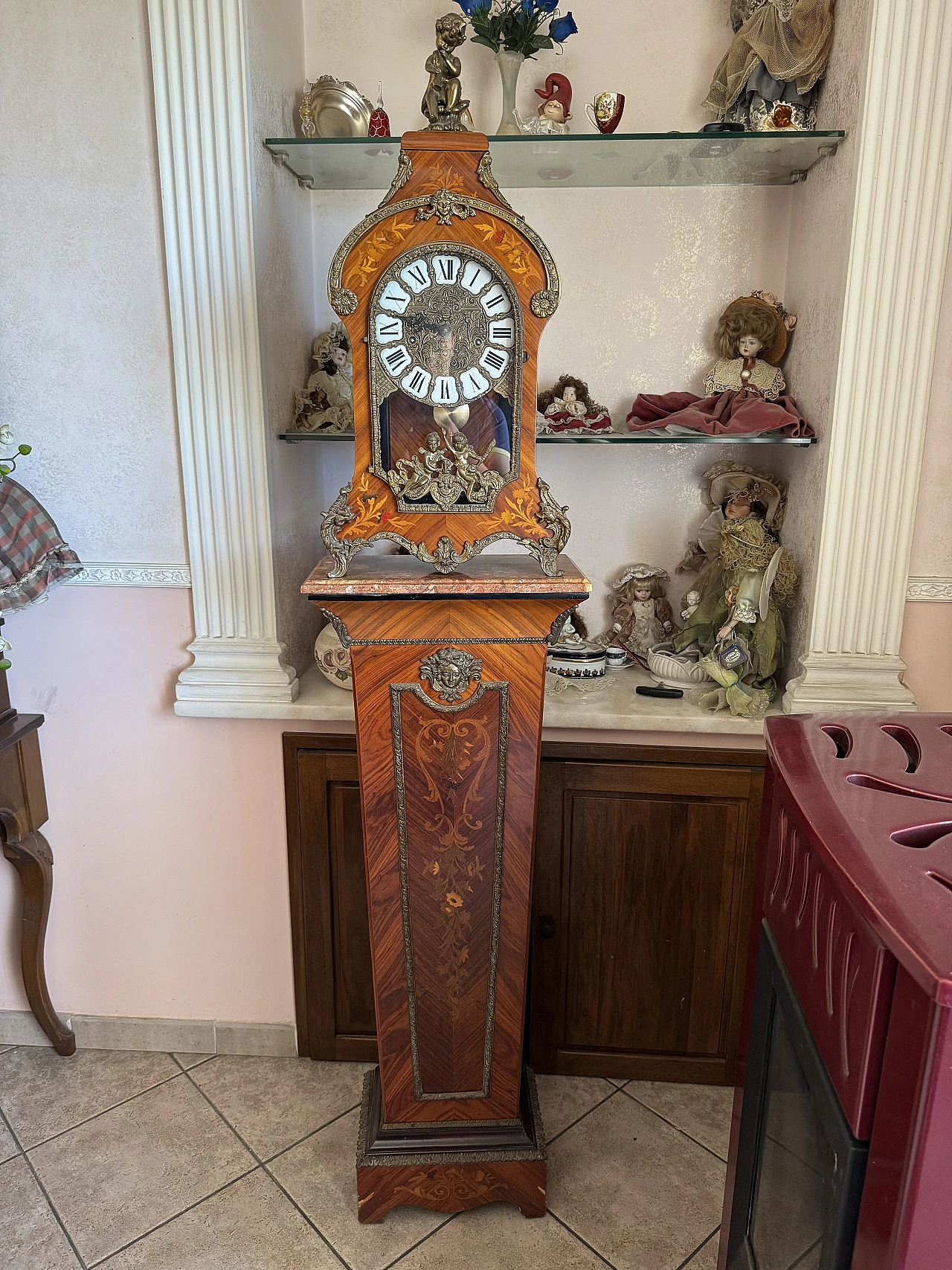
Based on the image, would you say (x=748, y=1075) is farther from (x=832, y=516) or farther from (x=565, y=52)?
(x=565, y=52)

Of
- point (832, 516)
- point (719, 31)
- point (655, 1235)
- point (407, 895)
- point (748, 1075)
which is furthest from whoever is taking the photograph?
point (719, 31)

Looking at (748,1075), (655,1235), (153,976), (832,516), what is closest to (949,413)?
(832,516)

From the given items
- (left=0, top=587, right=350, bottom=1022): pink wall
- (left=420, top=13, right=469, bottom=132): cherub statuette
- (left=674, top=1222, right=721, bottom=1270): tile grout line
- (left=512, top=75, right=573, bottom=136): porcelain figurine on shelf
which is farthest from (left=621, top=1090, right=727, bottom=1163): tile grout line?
(left=512, top=75, right=573, bottom=136): porcelain figurine on shelf

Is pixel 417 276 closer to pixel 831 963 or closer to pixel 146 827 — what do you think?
pixel 831 963

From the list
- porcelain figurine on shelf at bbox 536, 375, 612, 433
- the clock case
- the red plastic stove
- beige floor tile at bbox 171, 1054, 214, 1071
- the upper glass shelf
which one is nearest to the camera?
the red plastic stove

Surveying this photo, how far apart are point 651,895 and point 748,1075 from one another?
93 cm

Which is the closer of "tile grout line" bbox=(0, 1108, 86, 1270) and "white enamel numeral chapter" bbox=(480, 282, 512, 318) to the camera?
"white enamel numeral chapter" bbox=(480, 282, 512, 318)

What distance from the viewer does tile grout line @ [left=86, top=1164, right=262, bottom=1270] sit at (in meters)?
1.69

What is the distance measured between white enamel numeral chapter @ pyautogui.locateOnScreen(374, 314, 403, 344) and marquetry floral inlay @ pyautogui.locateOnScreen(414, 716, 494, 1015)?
2.08 feet

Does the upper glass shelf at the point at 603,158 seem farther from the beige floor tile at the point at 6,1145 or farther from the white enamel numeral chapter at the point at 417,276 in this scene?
the beige floor tile at the point at 6,1145

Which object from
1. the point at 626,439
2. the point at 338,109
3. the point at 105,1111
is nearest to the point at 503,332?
the point at 626,439

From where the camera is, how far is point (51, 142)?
5.93 ft

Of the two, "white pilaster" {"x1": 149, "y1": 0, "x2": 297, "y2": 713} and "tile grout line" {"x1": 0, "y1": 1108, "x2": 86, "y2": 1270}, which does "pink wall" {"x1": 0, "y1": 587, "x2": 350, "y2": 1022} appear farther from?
"tile grout line" {"x1": 0, "y1": 1108, "x2": 86, "y2": 1270}

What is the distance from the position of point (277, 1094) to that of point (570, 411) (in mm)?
1756
